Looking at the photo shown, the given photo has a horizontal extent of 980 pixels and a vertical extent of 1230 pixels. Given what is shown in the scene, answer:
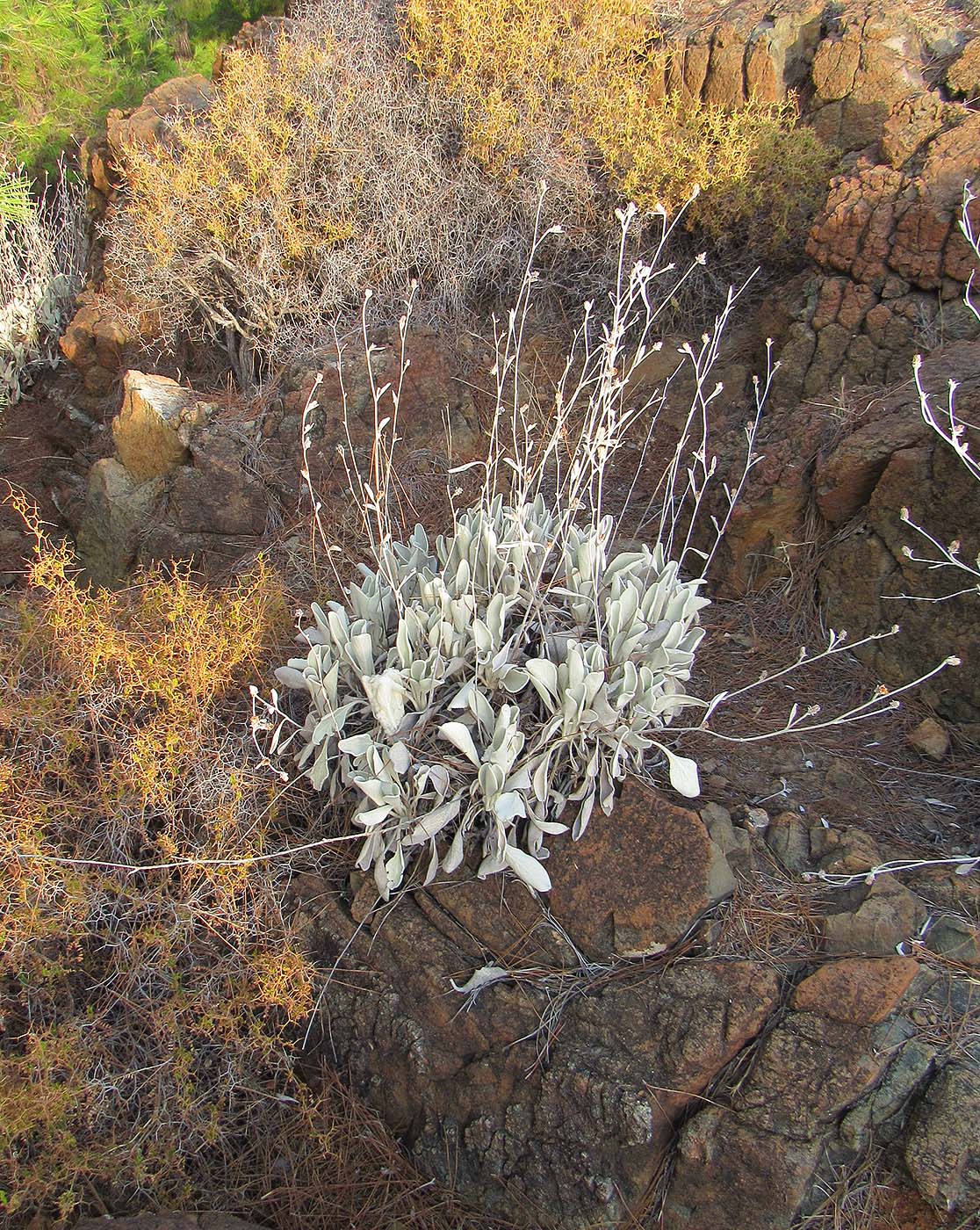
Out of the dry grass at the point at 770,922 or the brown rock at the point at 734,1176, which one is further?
the dry grass at the point at 770,922

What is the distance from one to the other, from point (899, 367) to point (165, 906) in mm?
3569

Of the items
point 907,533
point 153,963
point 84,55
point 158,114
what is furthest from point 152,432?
point 84,55

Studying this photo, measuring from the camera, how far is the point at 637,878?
8.07 ft

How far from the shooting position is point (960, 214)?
12.4 ft

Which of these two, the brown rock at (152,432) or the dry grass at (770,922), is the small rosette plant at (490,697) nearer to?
the dry grass at (770,922)

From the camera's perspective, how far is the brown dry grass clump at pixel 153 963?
2234 millimetres

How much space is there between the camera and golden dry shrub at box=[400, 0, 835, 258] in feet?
15.3

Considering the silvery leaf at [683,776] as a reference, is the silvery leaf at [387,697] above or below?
above

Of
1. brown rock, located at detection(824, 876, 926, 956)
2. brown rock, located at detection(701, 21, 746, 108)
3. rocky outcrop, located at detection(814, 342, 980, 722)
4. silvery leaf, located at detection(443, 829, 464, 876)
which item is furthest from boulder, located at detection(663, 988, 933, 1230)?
brown rock, located at detection(701, 21, 746, 108)

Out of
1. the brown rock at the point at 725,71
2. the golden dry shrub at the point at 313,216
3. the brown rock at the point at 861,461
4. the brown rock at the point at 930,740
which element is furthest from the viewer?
the brown rock at the point at 725,71

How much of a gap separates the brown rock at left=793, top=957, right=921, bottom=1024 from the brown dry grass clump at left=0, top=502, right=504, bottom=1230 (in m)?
1.05

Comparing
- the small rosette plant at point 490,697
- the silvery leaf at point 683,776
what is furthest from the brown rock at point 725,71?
the silvery leaf at point 683,776

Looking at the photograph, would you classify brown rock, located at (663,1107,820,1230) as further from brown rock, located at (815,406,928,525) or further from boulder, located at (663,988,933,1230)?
brown rock, located at (815,406,928,525)

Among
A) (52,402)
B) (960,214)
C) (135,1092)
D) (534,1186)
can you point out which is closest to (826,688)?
(534,1186)
